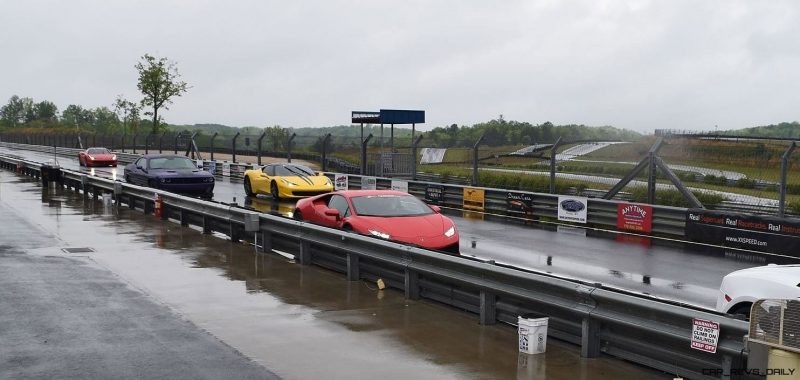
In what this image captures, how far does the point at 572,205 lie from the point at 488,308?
12849mm

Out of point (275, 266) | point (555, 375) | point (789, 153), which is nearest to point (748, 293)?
point (555, 375)

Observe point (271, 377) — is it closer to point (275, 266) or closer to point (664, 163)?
point (275, 266)

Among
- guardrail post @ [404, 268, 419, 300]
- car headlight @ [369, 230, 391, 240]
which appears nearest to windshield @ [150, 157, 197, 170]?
car headlight @ [369, 230, 391, 240]

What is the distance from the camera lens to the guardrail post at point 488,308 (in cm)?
888

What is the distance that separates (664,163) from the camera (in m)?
19.4

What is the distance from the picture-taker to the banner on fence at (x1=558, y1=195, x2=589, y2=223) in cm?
2081

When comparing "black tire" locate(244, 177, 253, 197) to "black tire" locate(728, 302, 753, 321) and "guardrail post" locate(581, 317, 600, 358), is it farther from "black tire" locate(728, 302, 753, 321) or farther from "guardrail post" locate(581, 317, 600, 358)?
"black tire" locate(728, 302, 753, 321)

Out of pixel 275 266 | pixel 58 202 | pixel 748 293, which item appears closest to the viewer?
pixel 748 293

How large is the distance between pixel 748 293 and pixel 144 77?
66.7 m

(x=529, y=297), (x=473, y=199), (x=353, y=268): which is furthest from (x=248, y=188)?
(x=529, y=297)

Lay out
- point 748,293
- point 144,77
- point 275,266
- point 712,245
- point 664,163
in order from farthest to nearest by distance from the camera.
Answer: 1. point 144,77
2. point 664,163
3. point 712,245
4. point 275,266
5. point 748,293

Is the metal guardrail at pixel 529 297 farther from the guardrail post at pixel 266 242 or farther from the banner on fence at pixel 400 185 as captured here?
the banner on fence at pixel 400 185

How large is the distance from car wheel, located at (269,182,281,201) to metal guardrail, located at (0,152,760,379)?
13.0 m
